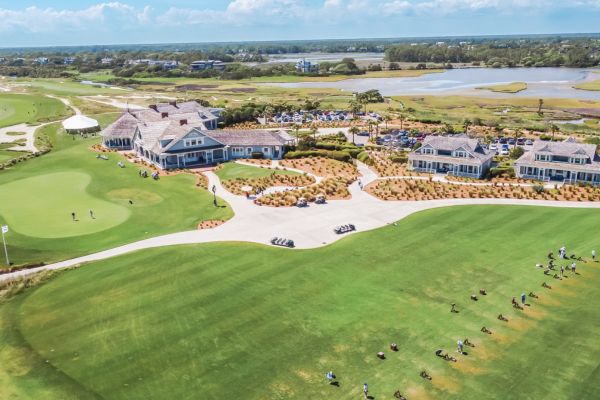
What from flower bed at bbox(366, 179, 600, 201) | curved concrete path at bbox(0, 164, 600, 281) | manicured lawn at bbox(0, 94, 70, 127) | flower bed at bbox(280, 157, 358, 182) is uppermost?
manicured lawn at bbox(0, 94, 70, 127)

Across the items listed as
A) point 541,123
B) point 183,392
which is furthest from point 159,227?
point 541,123

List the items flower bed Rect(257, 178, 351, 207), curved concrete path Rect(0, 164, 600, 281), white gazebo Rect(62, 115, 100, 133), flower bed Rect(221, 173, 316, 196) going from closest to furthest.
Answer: curved concrete path Rect(0, 164, 600, 281) < flower bed Rect(257, 178, 351, 207) < flower bed Rect(221, 173, 316, 196) < white gazebo Rect(62, 115, 100, 133)

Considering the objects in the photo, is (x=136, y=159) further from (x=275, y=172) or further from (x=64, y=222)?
(x=64, y=222)

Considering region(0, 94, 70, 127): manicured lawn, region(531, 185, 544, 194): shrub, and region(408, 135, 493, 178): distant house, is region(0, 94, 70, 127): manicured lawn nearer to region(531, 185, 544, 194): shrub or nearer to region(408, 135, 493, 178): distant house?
region(408, 135, 493, 178): distant house

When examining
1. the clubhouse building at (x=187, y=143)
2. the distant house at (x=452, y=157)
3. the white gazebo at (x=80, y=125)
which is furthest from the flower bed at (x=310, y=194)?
the white gazebo at (x=80, y=125)

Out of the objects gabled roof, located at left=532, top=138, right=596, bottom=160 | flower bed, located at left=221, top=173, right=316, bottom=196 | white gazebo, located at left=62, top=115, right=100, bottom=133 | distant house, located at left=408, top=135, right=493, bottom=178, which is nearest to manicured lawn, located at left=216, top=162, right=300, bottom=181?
flower bed, located at left=221, top=173, right=316, bottom=196

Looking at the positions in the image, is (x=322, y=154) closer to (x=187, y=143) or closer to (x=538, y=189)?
(x=187, y=143)

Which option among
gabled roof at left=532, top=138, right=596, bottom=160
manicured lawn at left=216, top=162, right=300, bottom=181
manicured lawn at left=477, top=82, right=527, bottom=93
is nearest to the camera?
gabled roof at left=532, top=138, right=596, bottom=160
